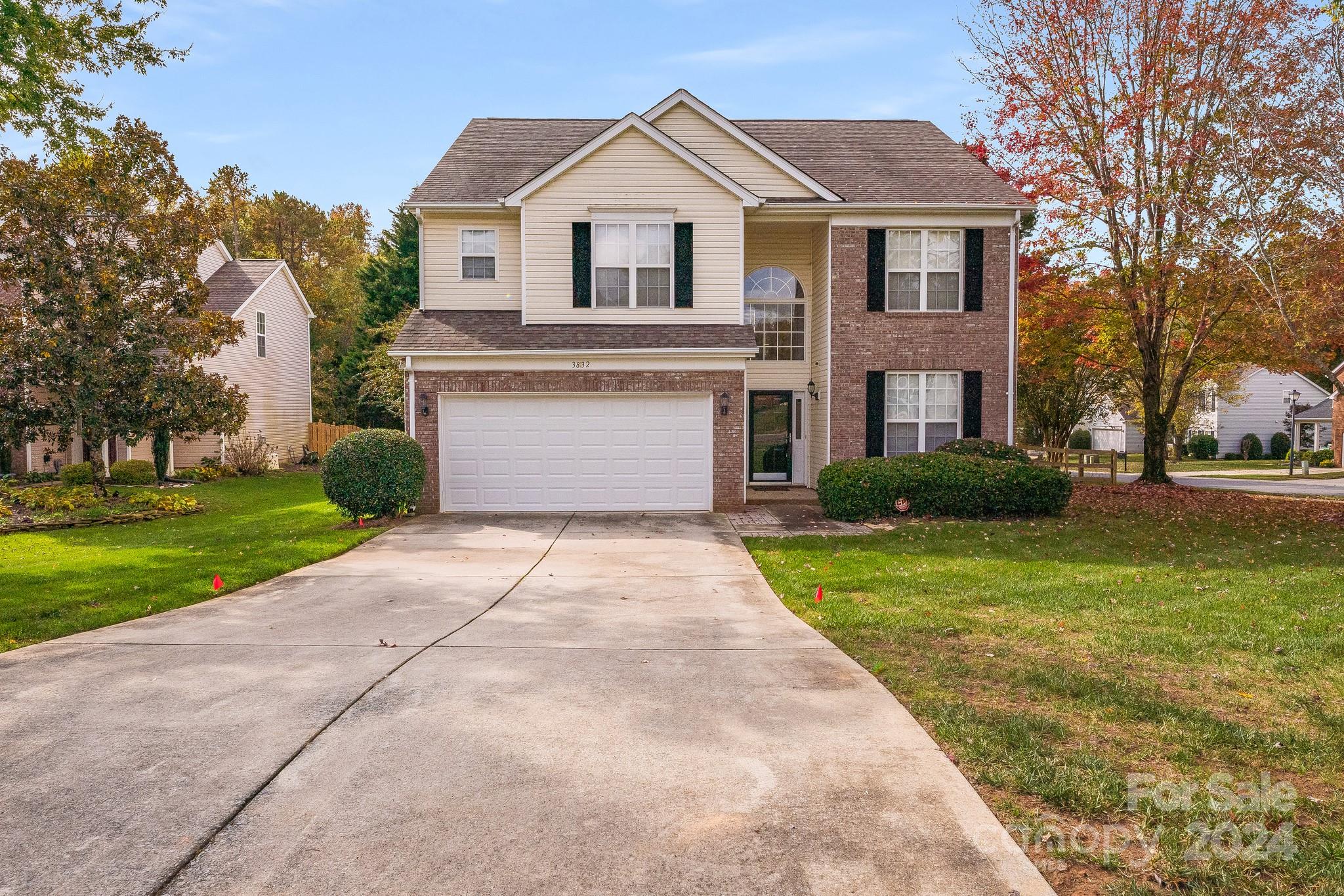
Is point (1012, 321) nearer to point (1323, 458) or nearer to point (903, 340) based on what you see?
point (903, 340)

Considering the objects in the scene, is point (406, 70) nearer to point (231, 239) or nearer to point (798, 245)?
point (798, 245)

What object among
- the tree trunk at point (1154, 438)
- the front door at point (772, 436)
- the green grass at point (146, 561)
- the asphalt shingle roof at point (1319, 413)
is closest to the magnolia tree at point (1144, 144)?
the tree trunk at point (1154, 438)

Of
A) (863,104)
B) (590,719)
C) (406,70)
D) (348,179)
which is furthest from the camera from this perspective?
(348,179)

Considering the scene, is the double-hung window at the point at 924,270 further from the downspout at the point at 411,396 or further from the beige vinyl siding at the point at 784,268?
the downspout at the point at 411,396

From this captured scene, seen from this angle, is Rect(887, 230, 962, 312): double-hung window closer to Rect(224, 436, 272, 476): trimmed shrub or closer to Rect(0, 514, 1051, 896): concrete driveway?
Rect(0, 514, 1051, 896): concrete driveway

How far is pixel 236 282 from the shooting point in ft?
88.3

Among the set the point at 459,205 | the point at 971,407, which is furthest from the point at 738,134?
the point at 971,407

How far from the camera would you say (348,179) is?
1738 inches

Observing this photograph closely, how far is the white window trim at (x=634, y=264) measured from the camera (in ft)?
51.1

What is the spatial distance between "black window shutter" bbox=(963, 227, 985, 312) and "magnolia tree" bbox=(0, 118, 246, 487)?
15846 mm

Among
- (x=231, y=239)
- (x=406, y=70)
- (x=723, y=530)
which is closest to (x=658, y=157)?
(x=406, y=70)

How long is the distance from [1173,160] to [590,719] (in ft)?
60.9

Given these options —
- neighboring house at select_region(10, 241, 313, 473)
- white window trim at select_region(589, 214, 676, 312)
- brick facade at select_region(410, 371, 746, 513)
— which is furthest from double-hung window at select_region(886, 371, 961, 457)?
neighboring house at select_region(10, 241, 313, 473)

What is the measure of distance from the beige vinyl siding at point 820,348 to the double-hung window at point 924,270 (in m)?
1.28
